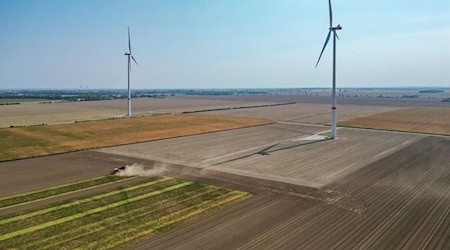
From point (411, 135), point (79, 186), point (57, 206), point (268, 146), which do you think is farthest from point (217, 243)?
point (411, 135)

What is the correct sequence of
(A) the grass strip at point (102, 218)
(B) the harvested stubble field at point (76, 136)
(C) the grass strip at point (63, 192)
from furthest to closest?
(B) the harvested stubble field at point (76, 136), (C) the grass strip at point (63, 192), (A) the grass strip at point (102, 218)

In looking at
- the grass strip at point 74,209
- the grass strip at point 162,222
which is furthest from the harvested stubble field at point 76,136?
the grass strip at point 162,222

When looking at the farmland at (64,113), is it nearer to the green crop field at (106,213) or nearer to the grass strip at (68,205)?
the grass strip at (68,205)

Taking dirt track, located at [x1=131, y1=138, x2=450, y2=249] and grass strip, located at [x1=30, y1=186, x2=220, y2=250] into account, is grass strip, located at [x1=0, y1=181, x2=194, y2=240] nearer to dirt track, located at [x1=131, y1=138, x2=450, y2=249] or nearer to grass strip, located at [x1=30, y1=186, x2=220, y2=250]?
grass strip, located at [x1=30, y1=186, x2=220, y2=250]

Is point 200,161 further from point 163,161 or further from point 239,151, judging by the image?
point 239,151

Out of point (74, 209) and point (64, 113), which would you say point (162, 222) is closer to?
point (74, 209)

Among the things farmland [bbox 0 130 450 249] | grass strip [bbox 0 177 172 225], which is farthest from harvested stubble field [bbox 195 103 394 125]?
grass strip [bbox 0 177 172 225]

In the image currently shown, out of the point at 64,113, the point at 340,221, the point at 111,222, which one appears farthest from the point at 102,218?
the point at 64,113
